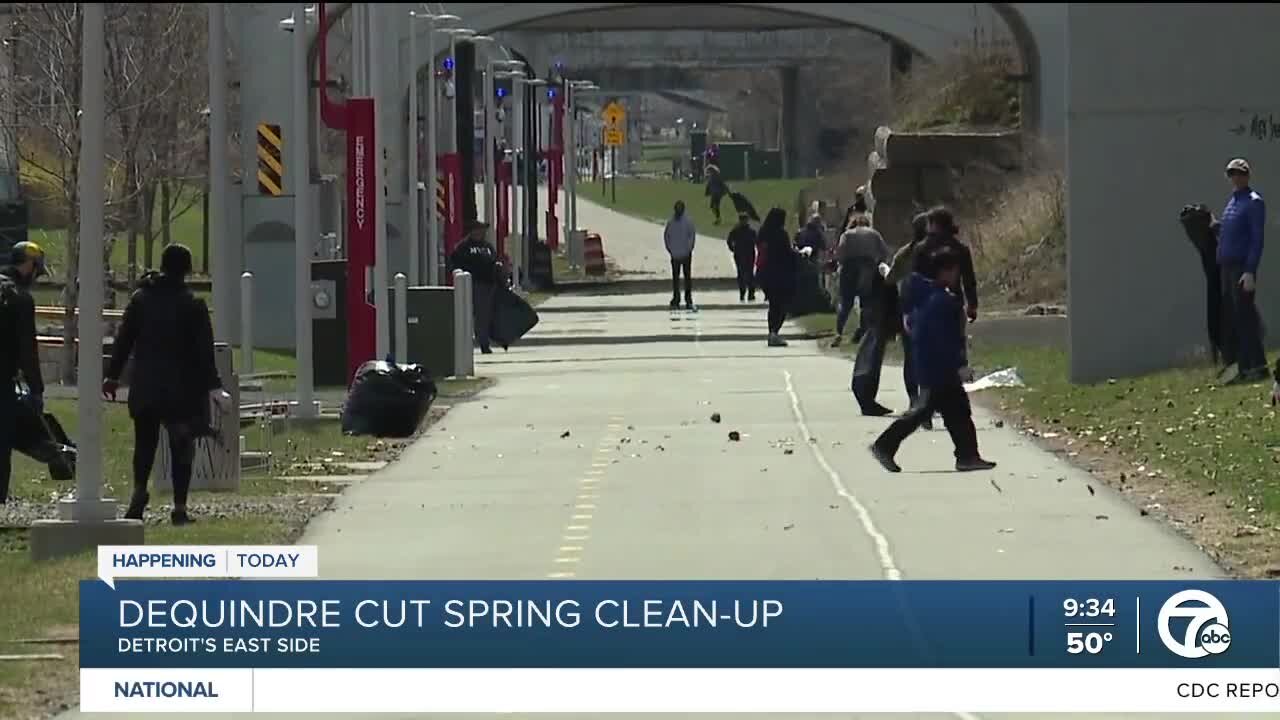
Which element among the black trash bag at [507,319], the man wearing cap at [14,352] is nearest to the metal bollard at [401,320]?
the black trash bag at [507,319]

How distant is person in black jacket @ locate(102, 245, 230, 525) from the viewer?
15156mm

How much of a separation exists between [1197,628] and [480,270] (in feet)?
72.6

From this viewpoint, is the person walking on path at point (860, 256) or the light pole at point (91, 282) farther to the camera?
the person walking on path at point (860, 256)

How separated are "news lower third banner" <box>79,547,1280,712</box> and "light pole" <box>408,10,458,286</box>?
1976 cm

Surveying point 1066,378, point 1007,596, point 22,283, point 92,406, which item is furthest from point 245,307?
point 1007,596

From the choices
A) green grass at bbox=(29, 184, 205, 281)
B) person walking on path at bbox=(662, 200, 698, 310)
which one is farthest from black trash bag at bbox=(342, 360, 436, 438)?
person walking on path at bbox=(662, 200, 698, 310)

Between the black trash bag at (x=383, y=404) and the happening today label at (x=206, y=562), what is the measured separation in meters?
7.72

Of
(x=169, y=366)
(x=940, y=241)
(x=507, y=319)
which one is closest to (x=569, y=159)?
(x=507, y=319)

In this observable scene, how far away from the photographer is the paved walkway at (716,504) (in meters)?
13.3

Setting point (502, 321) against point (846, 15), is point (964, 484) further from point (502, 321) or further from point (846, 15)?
point (846, 15)

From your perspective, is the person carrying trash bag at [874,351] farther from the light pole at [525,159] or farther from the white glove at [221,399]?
the light pole at [525,159]

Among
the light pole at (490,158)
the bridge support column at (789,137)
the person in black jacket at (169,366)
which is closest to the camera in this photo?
the person in black jacket at (169,366)

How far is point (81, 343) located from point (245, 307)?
680 inches

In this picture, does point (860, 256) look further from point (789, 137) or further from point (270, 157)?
point (789, 137)
